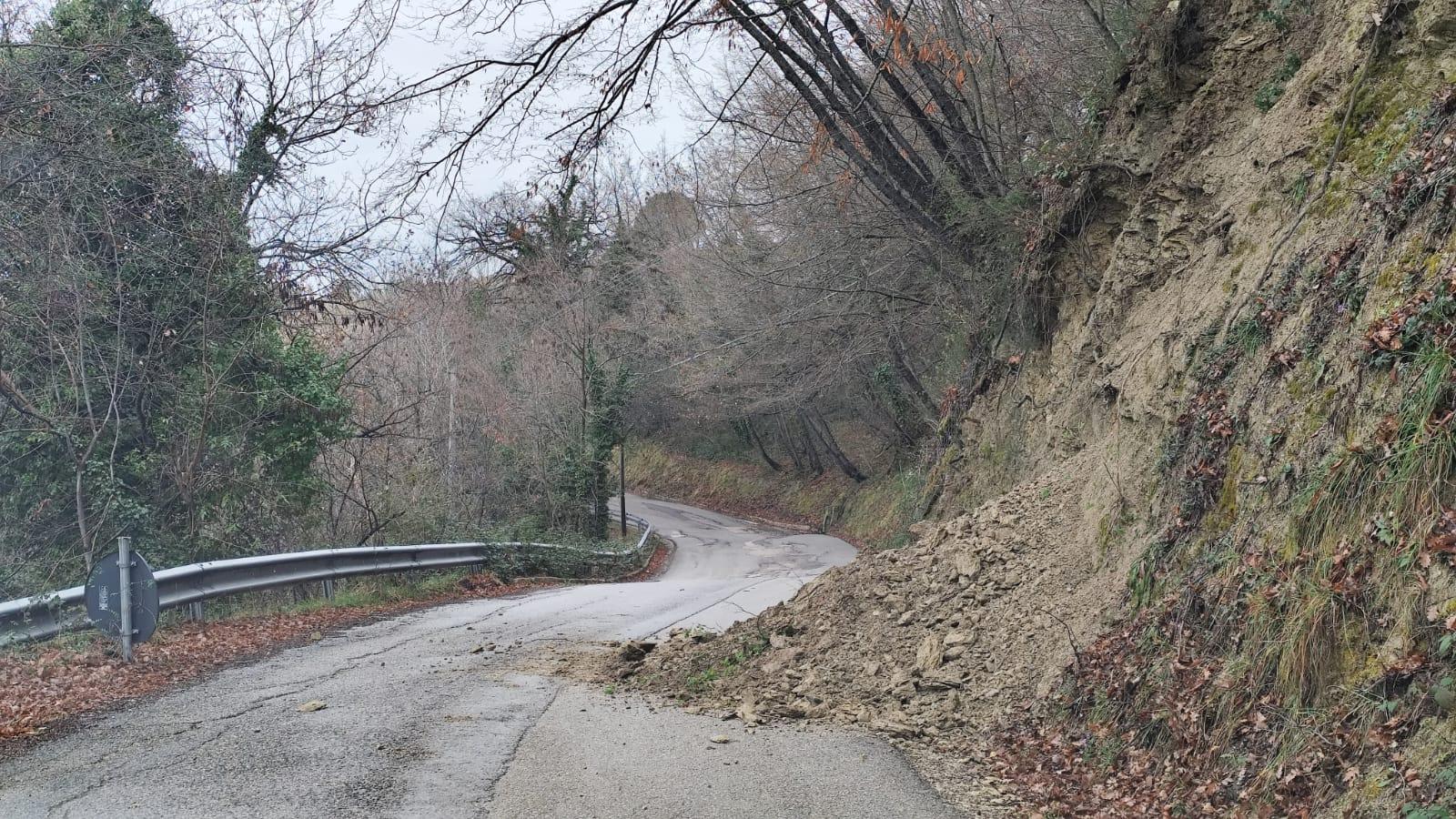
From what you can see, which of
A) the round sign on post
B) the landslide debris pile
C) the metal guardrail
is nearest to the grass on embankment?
the metal guardrail

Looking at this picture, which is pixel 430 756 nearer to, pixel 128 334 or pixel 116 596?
pixel 116 596

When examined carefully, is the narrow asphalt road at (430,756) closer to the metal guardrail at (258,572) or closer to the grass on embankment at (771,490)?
the metal guardrail at (258,572)

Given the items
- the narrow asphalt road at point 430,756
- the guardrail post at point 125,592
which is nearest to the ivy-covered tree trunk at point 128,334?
the guardrail post at point 125,592

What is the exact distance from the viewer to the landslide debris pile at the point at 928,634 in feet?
23.3

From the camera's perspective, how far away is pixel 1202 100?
1059 cm

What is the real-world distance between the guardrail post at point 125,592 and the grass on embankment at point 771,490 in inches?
979

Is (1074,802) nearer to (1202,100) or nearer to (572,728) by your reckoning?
(572,728)

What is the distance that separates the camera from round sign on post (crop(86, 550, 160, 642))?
8.41 m

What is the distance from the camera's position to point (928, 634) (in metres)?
8.16

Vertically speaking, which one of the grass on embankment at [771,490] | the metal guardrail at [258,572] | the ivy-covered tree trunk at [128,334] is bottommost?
the grass on embankment at [771,490]

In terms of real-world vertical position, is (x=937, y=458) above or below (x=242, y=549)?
below

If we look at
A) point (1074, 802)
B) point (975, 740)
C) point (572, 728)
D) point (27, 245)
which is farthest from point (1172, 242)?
point (27, 245)

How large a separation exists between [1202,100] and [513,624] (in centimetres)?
937

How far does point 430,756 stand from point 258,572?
6.60 meters
